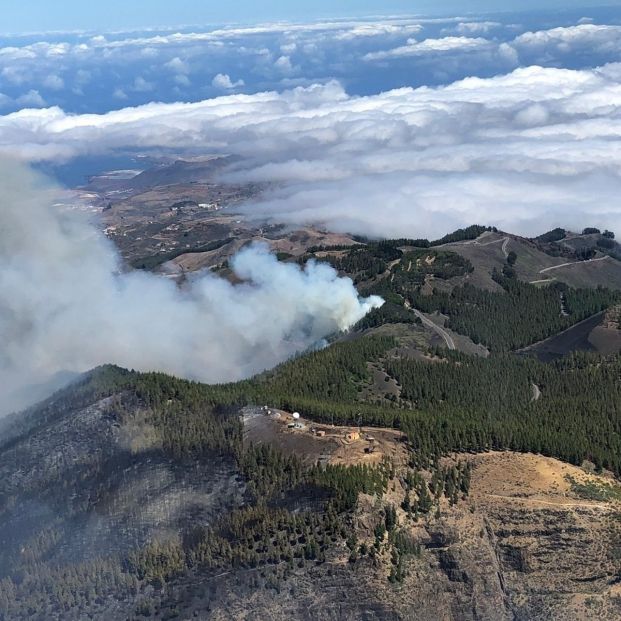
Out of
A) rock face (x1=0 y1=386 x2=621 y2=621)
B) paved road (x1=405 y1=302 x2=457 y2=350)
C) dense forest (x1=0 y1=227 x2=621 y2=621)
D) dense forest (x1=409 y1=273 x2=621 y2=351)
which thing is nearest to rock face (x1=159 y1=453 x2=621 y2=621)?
rock face (x1=0 y1=386 x2=621 y2=621)

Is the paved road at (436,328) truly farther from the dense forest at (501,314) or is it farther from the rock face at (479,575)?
the rock face at (479,575)

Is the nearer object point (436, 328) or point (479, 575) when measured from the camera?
point (479, 575)

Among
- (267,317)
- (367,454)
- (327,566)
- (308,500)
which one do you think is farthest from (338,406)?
(267,317)

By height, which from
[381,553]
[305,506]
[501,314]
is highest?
[305,506]

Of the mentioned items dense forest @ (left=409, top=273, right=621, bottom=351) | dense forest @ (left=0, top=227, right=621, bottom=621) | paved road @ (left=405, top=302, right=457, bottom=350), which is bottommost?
dense forest @ (left=409, top=273, right=621, bottom=351)

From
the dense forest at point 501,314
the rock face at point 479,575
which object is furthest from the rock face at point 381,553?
the dense forest at point 501,314

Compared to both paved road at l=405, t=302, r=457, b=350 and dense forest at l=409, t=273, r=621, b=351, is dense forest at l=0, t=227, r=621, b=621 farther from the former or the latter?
dense forest at l=409, t=273, r=621, b=351

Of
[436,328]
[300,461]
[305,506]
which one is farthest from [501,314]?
[305,506]

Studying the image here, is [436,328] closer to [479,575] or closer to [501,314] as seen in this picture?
→ [501,314]
